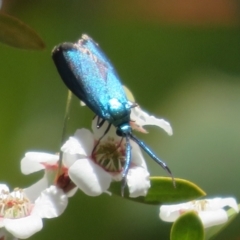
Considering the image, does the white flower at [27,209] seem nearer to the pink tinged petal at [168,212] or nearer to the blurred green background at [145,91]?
the pink tinged petal at [168,212]

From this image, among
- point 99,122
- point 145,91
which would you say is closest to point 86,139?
point 99,122

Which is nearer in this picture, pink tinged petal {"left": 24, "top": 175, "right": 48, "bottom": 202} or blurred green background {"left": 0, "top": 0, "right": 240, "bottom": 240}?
pink tinged petal {"left": 24, "top": 175, "right": 48, "bottom": 202}

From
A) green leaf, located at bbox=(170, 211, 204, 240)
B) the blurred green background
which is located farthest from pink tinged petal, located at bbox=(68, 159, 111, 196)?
the blurred green background

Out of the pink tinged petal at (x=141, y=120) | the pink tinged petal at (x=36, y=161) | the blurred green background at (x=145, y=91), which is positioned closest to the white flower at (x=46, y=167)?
the pink tinged petal at (x=36, y=161)

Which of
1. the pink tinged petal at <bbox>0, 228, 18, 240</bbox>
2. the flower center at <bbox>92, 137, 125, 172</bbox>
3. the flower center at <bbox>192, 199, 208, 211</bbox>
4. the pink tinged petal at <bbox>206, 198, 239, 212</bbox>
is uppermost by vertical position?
the flower center at <bbox>92, 137, 125, 172</bbox>

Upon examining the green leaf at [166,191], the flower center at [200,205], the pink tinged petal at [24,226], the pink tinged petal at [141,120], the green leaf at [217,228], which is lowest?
the pink tinged petal at [24,226]

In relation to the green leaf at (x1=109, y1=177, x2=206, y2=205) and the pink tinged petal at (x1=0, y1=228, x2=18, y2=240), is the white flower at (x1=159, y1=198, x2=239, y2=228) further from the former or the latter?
the pink tinged petal at (x1=0, y1=228, x2=18, y2=240)

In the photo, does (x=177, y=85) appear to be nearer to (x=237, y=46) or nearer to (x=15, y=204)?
(x=237, y=46)
